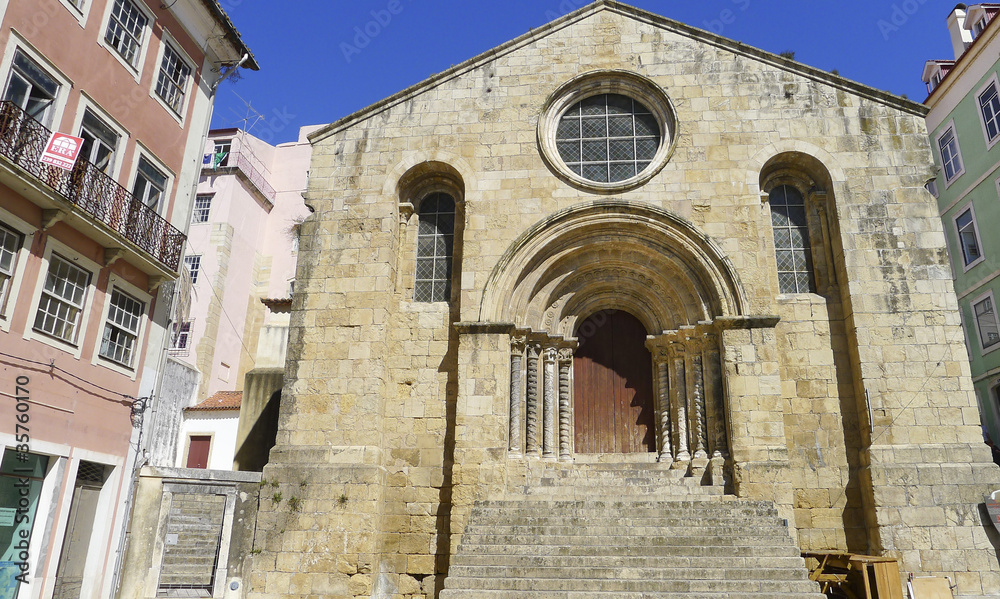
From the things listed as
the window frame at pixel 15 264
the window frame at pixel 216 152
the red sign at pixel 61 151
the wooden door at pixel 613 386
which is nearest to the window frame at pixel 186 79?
the red sign at pixel 61 151

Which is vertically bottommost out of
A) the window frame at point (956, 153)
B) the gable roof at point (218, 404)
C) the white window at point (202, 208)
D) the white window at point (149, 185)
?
the gable roof at point (218, 404)

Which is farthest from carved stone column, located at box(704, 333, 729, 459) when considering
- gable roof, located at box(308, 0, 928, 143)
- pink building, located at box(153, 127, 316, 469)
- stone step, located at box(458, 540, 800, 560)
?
pink building, located at box(153, 127, 316, 469)

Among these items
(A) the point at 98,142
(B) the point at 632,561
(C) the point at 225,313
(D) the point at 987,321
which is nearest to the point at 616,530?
(B) the point at 632,561

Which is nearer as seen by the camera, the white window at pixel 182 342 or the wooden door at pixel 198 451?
the wooden door at pixel 198 451

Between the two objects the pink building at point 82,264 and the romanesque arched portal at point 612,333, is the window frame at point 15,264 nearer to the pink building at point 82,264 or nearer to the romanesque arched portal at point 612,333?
the pink building at point 82,264

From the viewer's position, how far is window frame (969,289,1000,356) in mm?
17797

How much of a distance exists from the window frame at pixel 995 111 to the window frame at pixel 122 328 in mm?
19079

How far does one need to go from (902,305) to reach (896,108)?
3.59 meters

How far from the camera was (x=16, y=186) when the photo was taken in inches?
360

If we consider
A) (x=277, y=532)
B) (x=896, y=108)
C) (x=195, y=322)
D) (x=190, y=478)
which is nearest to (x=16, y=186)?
(x=190, y=478)

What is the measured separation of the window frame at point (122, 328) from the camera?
10.8 m

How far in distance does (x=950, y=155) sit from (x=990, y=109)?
78.3 inches

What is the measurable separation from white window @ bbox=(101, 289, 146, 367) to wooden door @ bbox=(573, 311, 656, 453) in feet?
24.3

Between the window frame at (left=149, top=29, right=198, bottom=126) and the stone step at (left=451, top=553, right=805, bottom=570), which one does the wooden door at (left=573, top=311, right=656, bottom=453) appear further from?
the window frame at (left=149, top=29, right=198, bottom=126)
